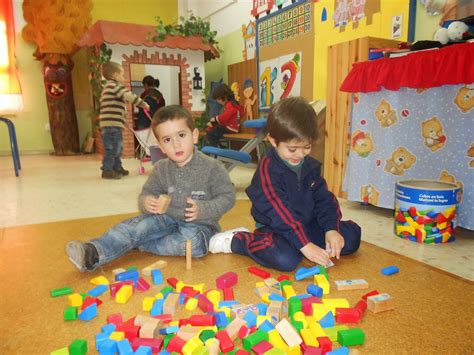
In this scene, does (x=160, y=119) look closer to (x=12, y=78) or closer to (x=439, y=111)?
(x=439, y=111)

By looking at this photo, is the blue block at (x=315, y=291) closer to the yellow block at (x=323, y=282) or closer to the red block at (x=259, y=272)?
the yellow block at (x=323, y=282)

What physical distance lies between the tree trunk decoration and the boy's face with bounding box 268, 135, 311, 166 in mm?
5741

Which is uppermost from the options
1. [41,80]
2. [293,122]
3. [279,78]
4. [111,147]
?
[41,80]

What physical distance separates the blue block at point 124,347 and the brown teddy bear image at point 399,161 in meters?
1.78

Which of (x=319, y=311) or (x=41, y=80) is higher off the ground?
(x=41, y=80)

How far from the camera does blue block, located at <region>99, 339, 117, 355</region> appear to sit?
995 millimetres

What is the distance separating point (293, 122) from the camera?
59.6 inches

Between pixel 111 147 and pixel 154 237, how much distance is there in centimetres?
261

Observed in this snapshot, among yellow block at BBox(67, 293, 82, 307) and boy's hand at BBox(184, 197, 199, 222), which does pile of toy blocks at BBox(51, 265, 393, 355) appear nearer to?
yellow block at BBox(67, 293, 82, 307)

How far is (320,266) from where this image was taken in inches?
60.1

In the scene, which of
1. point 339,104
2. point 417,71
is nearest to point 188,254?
point 417,71

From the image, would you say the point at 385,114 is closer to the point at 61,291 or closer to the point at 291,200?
the point at 291,200

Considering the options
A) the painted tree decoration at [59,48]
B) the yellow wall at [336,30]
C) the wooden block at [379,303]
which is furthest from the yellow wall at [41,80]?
the wooden block at [379,303]

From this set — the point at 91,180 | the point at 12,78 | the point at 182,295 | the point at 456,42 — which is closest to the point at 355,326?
the point at 182,295
